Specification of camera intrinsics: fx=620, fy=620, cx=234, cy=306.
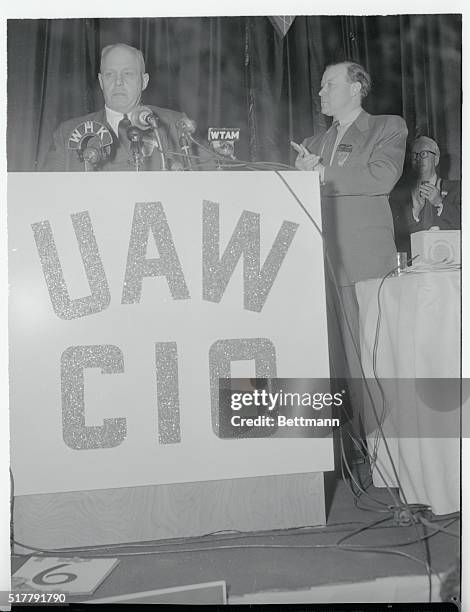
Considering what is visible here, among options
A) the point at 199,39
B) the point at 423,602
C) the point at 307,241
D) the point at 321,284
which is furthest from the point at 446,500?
the point at 199,39

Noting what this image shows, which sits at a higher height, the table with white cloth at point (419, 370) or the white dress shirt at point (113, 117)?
the white dress shirt at point (113, 117)

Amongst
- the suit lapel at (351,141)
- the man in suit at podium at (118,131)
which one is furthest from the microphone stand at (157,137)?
the suit lapel at (351,141)

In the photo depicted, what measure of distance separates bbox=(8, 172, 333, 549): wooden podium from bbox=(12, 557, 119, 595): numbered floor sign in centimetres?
4

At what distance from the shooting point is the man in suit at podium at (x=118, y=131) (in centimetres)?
174

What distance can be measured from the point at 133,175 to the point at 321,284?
0.57 m

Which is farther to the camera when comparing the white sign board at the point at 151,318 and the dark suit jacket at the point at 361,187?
the dark suit jacket at the point at 361,187

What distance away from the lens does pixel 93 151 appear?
5.77 feet

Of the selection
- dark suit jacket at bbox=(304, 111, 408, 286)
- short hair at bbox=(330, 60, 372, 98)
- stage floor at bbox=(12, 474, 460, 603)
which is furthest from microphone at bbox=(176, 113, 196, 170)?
stage floor at bbox=(12, 474, 460, 603)

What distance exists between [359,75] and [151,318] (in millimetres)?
920

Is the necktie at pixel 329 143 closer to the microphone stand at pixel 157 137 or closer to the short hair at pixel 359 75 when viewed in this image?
the short hair at pixel 359 75

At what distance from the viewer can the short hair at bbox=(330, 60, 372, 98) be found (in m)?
1.77

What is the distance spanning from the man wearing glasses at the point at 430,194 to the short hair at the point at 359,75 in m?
0.21

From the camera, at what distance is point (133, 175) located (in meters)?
1.62

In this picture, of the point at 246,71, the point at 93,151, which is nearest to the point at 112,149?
the point at 93,151
